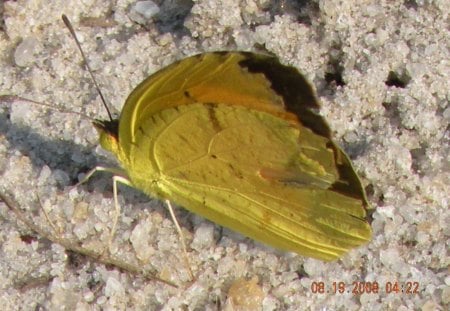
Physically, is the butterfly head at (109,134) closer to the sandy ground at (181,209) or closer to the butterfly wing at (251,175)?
the butterfly wing at (251,175)

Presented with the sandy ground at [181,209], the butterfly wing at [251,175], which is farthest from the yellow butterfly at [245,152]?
the sandy ground at [181,209]

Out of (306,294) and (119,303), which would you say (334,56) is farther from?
(119,303)

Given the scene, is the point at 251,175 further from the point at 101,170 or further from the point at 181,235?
the point at 101,170

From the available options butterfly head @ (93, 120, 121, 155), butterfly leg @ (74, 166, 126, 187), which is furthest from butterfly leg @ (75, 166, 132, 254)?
butterfly head @ (93, 120, 121, 155)

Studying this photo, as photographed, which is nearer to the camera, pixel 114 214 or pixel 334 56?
pixel 114 214

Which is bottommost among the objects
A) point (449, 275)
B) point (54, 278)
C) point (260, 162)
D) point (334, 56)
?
point (54, 278)

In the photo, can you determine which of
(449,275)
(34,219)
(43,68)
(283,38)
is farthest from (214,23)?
(449,275)

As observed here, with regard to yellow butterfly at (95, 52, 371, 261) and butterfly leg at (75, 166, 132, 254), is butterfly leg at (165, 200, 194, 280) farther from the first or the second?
butterfly leg at (75, 166, 132, 254)

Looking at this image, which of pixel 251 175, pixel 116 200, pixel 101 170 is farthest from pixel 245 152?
pixel 101 170
